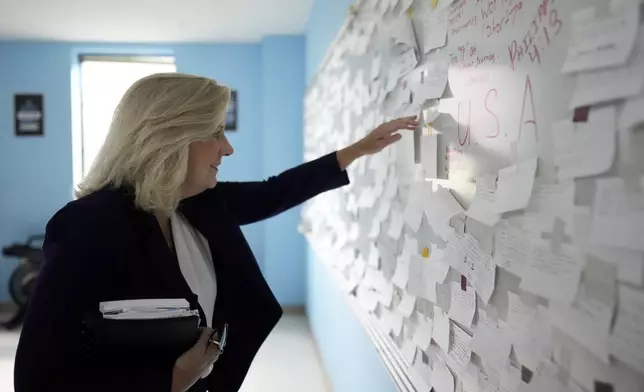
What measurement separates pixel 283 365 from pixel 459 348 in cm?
266

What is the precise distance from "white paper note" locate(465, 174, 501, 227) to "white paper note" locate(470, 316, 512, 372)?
170mm

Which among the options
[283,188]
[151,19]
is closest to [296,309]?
[151,19]

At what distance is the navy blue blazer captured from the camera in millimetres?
902

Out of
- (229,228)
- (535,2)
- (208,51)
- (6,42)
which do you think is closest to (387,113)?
(229,228)

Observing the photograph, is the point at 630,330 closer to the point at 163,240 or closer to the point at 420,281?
the point at 420,281

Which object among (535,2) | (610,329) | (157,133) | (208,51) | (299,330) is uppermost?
(208,51)

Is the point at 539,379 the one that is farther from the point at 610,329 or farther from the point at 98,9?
the point at 98,9

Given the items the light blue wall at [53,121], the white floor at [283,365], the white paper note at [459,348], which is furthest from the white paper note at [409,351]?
the light blue wall at [53,121]

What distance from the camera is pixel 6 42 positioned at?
4.46m

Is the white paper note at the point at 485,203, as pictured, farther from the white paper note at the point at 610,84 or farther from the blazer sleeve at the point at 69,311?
the blazer sleeve at the point at 69,311

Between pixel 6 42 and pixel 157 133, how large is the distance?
429 cm

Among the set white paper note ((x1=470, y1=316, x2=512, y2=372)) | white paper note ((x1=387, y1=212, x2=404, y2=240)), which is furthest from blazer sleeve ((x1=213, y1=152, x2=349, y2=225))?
white paper note ((x1=470, y1=316, x2=512, y2=372))

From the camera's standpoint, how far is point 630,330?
525mm

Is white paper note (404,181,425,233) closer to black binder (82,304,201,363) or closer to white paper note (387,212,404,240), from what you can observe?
white paper note (387,212,404,240)
